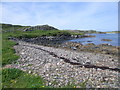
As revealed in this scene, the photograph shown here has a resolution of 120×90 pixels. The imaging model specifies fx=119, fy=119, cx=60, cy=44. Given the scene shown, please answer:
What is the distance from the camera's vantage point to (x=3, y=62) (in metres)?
14.1

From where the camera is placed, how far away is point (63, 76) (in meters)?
10.2

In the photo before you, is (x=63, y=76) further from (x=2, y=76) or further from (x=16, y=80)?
(x=2, y=76)

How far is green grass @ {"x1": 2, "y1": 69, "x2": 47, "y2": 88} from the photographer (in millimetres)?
8700

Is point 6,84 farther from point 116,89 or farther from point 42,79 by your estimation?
point 116,89

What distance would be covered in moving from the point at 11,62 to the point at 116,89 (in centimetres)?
1161

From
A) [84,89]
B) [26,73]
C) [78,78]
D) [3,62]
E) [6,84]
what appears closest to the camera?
[84,89]

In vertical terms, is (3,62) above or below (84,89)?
above

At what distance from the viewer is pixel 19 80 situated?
958 centimetres

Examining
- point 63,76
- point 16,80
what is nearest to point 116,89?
point 63,76

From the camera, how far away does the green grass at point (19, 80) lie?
28.5 ft

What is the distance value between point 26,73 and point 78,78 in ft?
15.1

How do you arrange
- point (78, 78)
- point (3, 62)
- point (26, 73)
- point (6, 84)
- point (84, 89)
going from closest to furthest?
point (84, 89) → point (6, 84) → point (78, 78) → point (26, 73) → point (3, 62)

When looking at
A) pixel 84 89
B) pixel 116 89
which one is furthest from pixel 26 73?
pixel 116 89

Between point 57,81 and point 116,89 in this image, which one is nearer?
point 116,89
